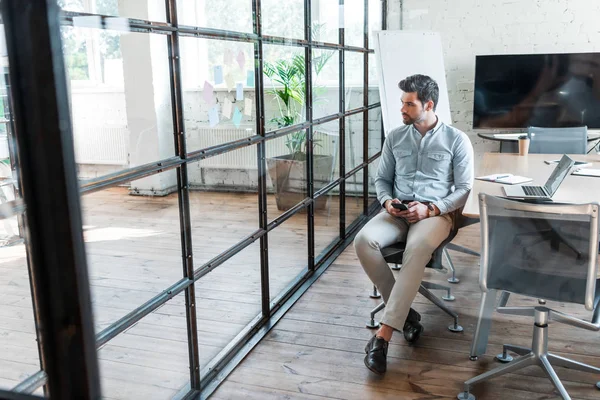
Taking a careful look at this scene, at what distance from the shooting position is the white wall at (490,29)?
4852 millimetres

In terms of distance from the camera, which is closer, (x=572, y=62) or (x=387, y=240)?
(x=387, y=240)

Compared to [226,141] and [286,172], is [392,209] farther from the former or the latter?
[226,141]

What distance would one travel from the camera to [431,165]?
9.01ft

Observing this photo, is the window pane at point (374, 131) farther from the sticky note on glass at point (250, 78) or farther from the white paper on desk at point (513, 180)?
the sticky note on glass at point (250, 78)

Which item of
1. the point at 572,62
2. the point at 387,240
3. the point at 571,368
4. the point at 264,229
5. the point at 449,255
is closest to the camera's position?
the point at 571,368

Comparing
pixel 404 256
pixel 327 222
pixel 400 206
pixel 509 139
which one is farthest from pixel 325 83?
pixel 509 139

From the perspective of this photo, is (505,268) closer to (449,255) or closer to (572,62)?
(449,255)

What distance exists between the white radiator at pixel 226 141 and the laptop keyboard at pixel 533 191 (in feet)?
4.04

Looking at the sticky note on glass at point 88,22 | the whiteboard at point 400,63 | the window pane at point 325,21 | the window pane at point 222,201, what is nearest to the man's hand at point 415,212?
the window pane at point 222,201

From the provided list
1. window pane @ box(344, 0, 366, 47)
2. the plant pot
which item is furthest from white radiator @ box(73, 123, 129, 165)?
window pane @ box(344, 0, 366, 47)

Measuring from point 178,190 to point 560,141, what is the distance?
2.81 m

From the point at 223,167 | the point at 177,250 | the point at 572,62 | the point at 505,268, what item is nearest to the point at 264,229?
the point at 223,167

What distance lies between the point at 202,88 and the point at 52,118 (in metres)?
1.81

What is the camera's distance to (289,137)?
3182mm
